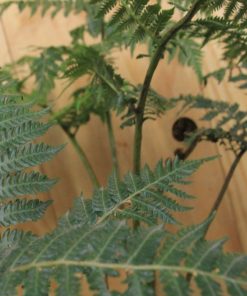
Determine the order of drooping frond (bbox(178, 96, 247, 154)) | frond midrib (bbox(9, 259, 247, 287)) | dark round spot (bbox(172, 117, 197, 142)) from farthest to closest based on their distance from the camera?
dark round spot (bbox(172, 117, 197, 142)) → drooping frond (bbox(178, 96, 247, 154)) → frond midrib (bbox(9, 259, 247, 287))

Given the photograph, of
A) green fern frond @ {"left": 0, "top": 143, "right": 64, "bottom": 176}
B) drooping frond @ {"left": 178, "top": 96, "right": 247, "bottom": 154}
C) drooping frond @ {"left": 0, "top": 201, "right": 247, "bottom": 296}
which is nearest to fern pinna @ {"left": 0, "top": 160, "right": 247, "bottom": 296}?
drooping frond @ {"left": 0, "top": 201, "right": 247, "bottom": 296}

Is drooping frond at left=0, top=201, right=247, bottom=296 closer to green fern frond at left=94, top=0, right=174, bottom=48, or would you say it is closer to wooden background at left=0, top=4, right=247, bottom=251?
green fern frond at left=94, top=0, right=174, bottom=48

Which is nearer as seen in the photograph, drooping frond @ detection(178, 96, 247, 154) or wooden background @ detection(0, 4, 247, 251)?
drooping frond @ detection(178, 96, 247, 154)

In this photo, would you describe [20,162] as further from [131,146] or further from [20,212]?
[131,146]

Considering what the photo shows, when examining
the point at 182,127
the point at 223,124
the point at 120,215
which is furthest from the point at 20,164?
the point at 182,127

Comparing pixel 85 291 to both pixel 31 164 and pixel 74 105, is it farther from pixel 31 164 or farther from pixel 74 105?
pixel 31 164

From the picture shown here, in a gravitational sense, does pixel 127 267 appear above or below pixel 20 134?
below

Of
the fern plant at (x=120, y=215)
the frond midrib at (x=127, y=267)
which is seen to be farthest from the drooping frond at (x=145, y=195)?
the frond midrib at (x=127, y=267)

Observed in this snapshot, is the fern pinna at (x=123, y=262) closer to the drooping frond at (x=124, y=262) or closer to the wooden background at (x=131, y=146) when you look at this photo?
the drooping frond at (x=124, y=262)
